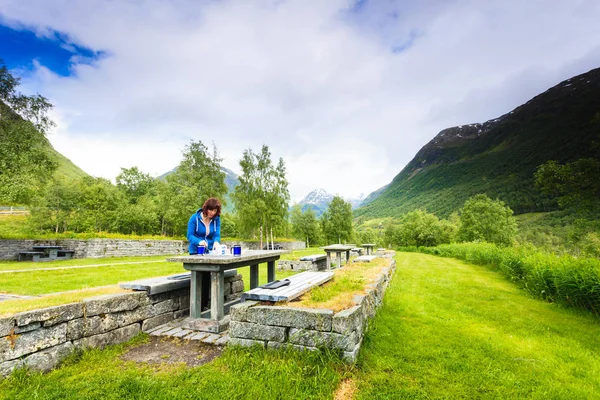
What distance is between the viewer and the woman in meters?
4.76

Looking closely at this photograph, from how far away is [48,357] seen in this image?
2.62 meters

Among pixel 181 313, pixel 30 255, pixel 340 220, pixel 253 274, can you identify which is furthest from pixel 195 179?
pixel 340 220

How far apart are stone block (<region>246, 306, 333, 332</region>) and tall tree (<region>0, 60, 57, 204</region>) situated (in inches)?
675

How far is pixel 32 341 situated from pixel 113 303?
2.65 feet

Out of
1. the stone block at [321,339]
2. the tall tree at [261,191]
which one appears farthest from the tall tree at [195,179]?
the stone block at [321,339]

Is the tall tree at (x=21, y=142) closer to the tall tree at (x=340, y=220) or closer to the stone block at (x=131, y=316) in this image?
the stone block at (x=131, y=316)

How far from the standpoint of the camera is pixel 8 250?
12750 mm

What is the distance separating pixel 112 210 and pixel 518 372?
4263cm

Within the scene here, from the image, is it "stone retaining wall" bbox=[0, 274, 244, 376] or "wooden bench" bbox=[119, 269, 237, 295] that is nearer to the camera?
"stone retaining wall" bbox=[0, 274, 244, 376]

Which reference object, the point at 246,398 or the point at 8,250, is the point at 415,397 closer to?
the point at 246,398

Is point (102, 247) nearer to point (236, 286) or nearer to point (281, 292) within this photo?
point (236, 286)

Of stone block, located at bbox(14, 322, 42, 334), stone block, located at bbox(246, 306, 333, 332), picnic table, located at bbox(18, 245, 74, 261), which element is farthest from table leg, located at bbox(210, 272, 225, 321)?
picnic table, located at bbox(18, 245, 74, 261)

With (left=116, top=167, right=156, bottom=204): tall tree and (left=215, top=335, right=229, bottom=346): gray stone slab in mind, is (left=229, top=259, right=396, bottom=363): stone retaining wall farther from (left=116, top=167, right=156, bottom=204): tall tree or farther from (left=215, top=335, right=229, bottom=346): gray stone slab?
(left=116, top=167, right=156, bottom=204): tall tree

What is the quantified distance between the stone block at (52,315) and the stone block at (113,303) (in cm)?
10
